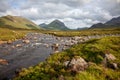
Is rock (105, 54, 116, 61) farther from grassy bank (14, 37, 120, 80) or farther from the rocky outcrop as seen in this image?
grassy bank (14, 37, 120, 80)

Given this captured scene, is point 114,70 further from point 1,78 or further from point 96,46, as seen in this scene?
point 1,78

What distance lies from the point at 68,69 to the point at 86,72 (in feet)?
8.57

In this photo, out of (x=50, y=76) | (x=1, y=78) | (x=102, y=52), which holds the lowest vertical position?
(x=1, y=78)

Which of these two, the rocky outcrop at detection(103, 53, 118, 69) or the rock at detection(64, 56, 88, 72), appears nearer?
the rock at detection(64, 56, 88, 72)

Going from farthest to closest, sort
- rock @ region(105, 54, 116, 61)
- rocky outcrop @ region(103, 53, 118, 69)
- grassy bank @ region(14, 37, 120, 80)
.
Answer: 1. rock @ region(105, 54, 116, 61)
2. rocky outcrop @ region(103, 53, 118, 69)
3. grassy bank @ region(14, 37, 120, 80)

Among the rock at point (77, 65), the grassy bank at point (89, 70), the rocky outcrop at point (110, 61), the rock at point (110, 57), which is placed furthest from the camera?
the rock at point (110, 57)

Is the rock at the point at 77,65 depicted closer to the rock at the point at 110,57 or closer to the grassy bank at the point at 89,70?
the grassy bank at the point at 89,70

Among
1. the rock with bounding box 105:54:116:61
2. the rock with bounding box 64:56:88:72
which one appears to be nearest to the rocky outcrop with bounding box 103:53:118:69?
the rock with bounding box 105:54:116:61

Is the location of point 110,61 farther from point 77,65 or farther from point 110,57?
point 77,65

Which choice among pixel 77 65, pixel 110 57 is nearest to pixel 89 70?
pixel 77 65

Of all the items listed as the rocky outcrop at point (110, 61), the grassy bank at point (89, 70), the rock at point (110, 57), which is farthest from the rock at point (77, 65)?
the rock at point (110, 57)

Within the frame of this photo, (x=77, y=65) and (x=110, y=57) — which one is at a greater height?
(x=110, y=57)

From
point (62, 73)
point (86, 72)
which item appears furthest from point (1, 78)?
point (86, 72)

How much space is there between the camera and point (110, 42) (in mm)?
38938
